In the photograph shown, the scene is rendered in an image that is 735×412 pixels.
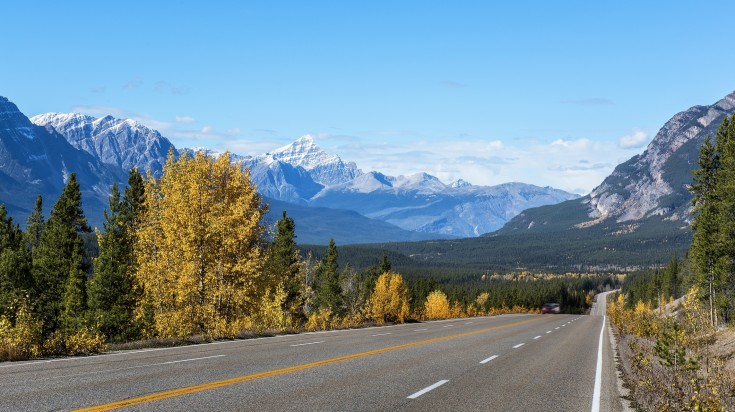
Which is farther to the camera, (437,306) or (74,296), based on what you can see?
(437,306)

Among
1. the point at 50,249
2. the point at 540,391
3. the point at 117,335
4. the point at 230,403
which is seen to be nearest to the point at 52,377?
the point at 230,403

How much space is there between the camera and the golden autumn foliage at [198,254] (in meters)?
25.7

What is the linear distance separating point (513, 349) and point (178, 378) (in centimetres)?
1466

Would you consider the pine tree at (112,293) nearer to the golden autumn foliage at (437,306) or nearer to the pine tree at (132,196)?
the pine tree at (132,196)

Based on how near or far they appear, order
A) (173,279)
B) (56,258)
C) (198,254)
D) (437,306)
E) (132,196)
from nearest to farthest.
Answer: (173,279) < (198,254) < (56,258) < (132,196) < (437,306)

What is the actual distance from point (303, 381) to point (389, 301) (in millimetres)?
40907

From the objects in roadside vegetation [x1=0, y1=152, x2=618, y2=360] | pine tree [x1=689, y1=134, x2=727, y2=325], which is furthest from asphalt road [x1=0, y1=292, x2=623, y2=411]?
pine tree [x1=689, y1=134, x2=727, y2=325]

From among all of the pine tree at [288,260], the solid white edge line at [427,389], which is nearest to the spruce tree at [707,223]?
the pine tree at [288,260]

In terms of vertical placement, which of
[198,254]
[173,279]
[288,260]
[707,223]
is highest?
[707,223]

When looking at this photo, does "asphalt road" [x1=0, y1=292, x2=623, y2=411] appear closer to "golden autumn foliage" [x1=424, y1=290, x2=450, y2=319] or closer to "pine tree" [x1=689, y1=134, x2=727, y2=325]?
"pine tree" [x1=689, y1=134, x2=727, y2=325]

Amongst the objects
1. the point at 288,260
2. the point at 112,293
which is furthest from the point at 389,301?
the point at 112,293

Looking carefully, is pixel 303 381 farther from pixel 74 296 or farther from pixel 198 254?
pixel 74 296

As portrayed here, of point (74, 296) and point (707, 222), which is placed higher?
point (707, 222)

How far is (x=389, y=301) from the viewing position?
5231 centimetres
